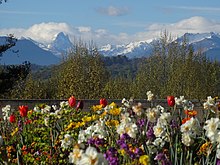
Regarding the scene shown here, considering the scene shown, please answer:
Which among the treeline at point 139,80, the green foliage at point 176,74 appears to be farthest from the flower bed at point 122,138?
the green foliage at point 176,74

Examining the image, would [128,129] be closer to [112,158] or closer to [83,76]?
[112,158]

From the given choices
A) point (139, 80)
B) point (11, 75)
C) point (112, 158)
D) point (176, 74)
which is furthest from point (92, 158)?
point (139, 80)

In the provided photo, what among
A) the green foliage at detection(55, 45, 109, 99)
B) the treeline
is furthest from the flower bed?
the green foliage at detection(55, 45, 109, 99)

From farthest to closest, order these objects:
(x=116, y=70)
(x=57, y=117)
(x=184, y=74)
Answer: (x=116, y=70) < (x=184, y=74) < (x=57, y=117)

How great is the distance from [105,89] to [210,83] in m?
6.80

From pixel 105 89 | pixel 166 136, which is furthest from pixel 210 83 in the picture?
pixel 166 136

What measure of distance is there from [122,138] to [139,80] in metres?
29.1

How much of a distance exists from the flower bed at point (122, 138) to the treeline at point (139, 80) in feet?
62.9

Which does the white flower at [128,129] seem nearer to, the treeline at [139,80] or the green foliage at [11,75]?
the green foliage at [11,75]

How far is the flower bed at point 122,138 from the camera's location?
3670 millimetres

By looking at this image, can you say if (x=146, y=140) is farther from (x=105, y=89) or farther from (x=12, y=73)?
(x=105, y=89)

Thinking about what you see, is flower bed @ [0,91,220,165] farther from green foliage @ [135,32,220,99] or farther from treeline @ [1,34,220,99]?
green foliage @ [135,32,220,99]

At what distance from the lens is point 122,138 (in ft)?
12.9

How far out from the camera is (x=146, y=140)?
4.70 meters
